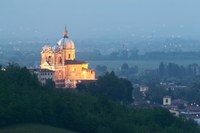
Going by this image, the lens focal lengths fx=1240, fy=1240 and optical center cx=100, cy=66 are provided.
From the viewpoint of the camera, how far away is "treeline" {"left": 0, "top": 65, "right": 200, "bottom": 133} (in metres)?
41.4

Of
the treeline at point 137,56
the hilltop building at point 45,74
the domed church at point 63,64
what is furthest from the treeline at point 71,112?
the treeline at point 137,56

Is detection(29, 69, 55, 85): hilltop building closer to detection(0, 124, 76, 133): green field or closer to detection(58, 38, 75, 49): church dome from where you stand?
detection(58, 38, 75, 49): church dome

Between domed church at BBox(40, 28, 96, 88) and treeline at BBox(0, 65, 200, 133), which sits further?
domed church at BBox(40, 28, 96, 88)

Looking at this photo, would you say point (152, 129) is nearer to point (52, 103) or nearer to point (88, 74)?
point (52, 103)

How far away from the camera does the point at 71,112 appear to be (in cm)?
4284

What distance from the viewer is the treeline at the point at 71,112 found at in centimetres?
4144

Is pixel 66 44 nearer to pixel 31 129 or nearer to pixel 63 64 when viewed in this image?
pixel 63 64

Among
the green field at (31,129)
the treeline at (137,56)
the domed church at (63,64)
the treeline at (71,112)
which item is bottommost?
the green field at (31,129)

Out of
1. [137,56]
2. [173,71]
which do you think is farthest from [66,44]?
[137,56]

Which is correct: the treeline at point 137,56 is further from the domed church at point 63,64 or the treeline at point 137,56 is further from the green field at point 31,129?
the green field at point 31,129

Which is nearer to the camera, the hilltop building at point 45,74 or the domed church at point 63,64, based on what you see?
the hilltop building at point 45,74

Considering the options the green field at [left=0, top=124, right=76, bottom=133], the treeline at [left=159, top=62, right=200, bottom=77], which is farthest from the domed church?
the green field at [left=0, top=124, right=76, bottom=133]

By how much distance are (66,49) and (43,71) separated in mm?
4977

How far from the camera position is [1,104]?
1633 inches
